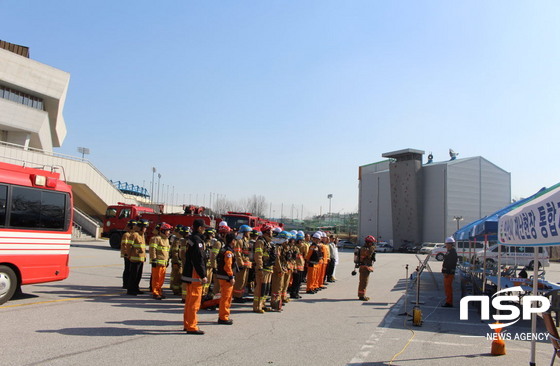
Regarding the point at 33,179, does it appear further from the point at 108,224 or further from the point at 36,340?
the point at 108,224

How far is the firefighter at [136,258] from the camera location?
11266 mm

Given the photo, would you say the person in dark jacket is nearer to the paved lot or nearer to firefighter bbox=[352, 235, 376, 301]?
the paved lot

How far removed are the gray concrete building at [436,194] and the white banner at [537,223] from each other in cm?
5596

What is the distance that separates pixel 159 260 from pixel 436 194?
5600cm

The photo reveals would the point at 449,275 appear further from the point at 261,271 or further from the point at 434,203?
the point at 434,203

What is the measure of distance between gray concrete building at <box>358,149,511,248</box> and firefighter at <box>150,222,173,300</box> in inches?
2129

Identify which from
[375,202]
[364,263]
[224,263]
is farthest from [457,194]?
[224,263]

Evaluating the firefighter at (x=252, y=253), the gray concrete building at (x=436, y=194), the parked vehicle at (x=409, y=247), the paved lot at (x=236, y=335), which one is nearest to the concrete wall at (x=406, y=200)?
the gray concrete building at (x=436, y=194)

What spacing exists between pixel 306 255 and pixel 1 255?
330 inches

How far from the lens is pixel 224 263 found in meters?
8.28

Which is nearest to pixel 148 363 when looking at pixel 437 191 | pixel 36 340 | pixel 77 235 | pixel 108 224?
pixel 36 340

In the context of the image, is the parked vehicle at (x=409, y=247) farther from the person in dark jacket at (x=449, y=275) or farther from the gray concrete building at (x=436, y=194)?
the person in dark jacket at (x=449, y=275)

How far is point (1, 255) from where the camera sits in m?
8.69

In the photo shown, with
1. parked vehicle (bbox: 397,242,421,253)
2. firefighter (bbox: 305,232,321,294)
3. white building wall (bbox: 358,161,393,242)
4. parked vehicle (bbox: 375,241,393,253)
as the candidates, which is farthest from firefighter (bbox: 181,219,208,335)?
white building wall (bbox: 358,161,393,242)
